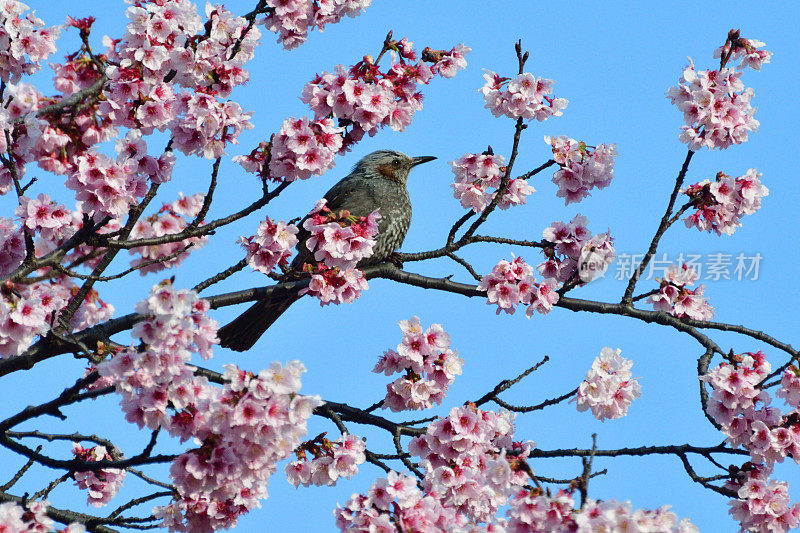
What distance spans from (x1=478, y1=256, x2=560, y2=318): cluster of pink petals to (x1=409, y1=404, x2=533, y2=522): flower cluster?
0.79 metres

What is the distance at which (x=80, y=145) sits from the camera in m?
4.14

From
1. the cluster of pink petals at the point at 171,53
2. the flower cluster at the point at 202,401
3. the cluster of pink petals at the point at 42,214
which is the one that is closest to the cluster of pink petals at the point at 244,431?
the flower cluster at the point at 202,401

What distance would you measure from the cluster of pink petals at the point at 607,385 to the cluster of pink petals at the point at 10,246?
136 inches

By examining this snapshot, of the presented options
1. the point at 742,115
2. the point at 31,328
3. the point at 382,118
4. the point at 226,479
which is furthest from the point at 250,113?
the point at 742,115

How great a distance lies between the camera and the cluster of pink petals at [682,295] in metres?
5.54

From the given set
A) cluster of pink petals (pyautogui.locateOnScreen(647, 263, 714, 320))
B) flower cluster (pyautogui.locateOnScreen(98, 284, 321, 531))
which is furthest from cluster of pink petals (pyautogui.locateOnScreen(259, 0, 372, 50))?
cluster of pink petals (pyautogui.locateOnScreen(647, 263, 714, 320))

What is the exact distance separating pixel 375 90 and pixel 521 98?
37.2 inches

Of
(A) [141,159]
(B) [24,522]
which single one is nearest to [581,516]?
(B) [24,522]

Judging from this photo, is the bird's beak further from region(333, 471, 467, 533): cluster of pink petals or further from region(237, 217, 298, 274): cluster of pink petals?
region(333, 471, 467, 533): cluster of pink petals

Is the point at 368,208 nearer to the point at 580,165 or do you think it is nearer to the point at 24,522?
the point at 580,165

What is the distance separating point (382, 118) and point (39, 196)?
1970 millimetres

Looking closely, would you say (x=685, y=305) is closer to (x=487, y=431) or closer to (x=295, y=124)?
(x=487, y=431)

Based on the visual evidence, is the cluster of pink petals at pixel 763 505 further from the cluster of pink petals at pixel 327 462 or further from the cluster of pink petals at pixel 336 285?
the cluster of pink petals at pixel 336 285

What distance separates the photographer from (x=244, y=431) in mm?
3375
